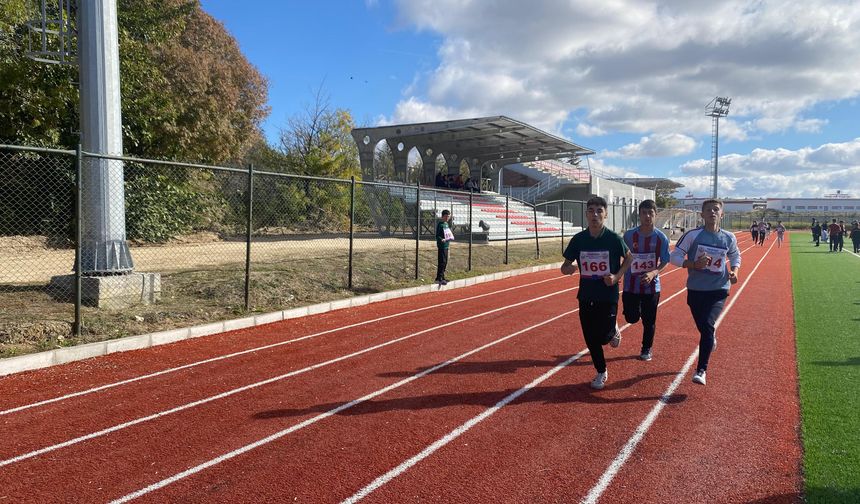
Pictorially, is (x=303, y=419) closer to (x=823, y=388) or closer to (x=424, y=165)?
(x=823, y=388)

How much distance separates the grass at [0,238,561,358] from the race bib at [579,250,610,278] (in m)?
5.79

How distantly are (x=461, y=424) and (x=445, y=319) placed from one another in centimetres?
479

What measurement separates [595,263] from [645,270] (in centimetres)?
151

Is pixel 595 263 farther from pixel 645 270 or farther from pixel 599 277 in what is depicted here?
pixel 645 270

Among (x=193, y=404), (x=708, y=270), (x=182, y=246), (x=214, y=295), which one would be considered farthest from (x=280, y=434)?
(x=182, y=246)

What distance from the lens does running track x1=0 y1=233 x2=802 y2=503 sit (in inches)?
138

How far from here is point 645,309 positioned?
6.51m

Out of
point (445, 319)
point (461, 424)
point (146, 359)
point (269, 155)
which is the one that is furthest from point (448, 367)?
point (269, 155)

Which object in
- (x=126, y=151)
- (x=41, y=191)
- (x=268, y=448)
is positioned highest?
(x=126, y=151)

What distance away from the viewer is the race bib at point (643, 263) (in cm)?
640

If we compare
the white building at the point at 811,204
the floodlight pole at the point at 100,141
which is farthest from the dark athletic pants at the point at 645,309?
the white building at the point at 811,204

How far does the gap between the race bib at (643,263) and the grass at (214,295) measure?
5.99 m

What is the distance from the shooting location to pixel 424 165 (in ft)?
105

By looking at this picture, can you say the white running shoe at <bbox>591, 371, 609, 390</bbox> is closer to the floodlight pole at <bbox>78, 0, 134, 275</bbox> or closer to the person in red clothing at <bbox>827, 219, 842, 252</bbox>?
the floodlight pole at <bbox>78, 0, 134, 275</bbox>
